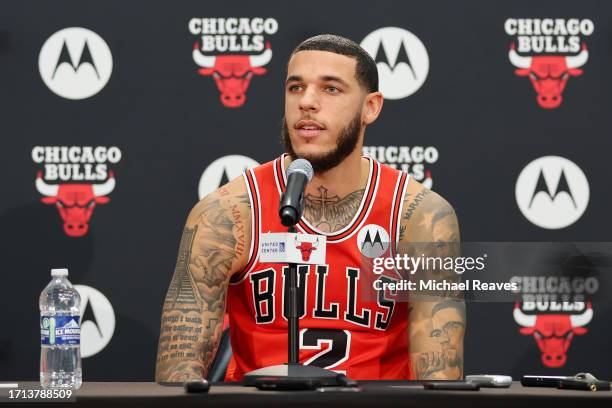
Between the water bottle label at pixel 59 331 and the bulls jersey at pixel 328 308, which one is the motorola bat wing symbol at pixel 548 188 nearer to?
the bulls jersey at pixel 328 308

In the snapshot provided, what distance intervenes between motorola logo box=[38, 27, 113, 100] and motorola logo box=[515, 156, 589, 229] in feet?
5.42

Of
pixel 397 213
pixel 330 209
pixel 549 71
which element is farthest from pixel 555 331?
pixel 330 209

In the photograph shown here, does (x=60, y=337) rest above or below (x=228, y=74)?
below

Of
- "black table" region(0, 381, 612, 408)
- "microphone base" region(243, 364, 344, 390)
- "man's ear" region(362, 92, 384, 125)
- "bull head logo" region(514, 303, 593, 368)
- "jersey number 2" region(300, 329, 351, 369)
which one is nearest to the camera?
"black table" region(0, 381, 612, 408)

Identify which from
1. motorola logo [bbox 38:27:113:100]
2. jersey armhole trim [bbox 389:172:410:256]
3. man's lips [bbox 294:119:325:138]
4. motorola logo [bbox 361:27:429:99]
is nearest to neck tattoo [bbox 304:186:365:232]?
Result: jersey armhole trim [bbox 389:172:410:256]

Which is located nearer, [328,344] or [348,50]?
[328,344]

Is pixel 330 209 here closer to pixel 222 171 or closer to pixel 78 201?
pixel 222 171

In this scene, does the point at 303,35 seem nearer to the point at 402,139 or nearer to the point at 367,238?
the point at 402,139

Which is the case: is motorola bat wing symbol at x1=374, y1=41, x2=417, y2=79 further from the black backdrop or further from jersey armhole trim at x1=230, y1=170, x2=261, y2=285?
jersey armhole trim at x1=230, y1=170, x2=261, y2=285

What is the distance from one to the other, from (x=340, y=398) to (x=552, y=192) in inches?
90.1

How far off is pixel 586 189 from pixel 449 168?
520 millimetres

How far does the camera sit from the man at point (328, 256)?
2854 millimetres

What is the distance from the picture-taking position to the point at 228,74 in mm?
3840

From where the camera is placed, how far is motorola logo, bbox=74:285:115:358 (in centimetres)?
380
